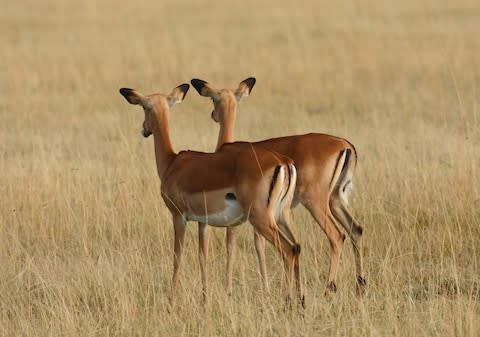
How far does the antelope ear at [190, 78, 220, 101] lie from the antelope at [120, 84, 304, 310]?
1.90ft

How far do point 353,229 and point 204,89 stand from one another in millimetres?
1284

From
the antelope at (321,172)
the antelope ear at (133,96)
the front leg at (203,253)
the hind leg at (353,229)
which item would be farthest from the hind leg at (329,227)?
the antelope ear at (133,96)

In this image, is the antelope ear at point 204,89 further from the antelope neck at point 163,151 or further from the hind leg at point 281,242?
the hind leg at point 281,242

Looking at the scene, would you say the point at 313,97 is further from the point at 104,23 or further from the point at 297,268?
the point at 104,23

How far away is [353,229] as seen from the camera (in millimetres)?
6516

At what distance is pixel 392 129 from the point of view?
37.0 ft

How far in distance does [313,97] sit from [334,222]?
23.2ft

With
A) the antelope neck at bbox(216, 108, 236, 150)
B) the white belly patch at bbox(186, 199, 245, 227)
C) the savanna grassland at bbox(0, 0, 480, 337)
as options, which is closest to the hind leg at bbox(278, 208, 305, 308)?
the savanna grassland at bbox(0, 0, 480, 337)

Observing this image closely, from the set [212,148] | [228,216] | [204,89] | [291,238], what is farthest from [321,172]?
[212,148]

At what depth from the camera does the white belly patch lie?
5.68m

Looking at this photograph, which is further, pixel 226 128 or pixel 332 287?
pixel 226 128

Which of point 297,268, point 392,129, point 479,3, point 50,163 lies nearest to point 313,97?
point 392,129

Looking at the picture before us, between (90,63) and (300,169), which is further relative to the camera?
(90,63)

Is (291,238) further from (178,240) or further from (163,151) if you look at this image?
(163,151)
